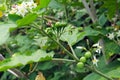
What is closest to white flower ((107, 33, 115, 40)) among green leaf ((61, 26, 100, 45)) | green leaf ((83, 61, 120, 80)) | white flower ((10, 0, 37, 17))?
green leaf ((83, 61, 120, 80))

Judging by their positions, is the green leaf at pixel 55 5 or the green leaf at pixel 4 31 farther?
the green leaf at pixel 55 5

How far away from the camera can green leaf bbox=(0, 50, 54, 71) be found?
913 mm

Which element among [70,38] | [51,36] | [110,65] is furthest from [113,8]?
[51,36]

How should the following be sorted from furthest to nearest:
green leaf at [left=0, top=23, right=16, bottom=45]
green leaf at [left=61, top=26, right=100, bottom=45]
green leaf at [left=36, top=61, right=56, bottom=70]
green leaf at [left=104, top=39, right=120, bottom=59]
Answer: green leaf at [left=36, top=61, right=56, bottom=70]
green leaf at [left=104, top=39, right=120, bottom=59]
green leaf at [left=61, top=26, right=100, bottom=45]
green leaf at [left=0, top=23, right=16, bottom=45]

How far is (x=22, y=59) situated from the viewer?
3.10 ft

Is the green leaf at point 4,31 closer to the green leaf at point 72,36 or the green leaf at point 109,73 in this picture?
the green leaf at point 72,36

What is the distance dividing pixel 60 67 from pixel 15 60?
1054mm

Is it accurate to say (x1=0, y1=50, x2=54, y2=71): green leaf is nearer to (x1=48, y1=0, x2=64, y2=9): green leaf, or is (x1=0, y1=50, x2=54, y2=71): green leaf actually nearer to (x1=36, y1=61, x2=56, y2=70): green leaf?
(x1=48, y1=0, x2=64, y2=9): green leaf

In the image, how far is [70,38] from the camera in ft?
4.02

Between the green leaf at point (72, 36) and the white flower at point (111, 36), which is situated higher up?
the green leaf at point (72, 36)

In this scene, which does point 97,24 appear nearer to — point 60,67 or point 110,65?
point 110,65

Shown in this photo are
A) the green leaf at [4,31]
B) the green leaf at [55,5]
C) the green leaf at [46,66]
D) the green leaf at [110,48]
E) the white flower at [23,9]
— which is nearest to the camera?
the green leaf at [4,31]

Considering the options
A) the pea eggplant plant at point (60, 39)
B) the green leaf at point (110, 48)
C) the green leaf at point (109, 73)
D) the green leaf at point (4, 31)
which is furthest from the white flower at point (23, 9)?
the green leaf at point (110, 48)

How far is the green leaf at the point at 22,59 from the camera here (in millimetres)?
913
